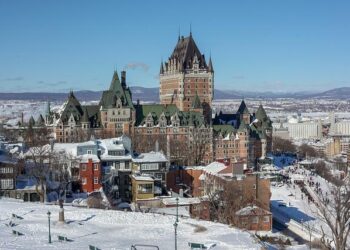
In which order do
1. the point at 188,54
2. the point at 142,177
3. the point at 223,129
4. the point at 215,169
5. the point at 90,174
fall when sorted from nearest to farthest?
1. the point at 90,174
2. the point at 142,177
3. the point at 215,169
4. the point at 223,129
5. the point at 188,54

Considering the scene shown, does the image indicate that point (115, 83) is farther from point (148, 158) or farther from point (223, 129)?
point (148, 158)

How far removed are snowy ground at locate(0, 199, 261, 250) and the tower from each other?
61.8 meters

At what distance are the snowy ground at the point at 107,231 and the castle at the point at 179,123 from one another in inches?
1699

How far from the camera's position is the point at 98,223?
99.3ft

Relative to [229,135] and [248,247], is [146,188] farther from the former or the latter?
[229,135]

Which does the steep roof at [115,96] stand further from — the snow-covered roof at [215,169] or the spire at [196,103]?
the snow-covered roof at [215,169]

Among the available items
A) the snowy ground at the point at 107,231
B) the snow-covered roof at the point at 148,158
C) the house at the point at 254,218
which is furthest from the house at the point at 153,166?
the snowy ground at the point at 107,231

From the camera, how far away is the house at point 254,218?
4131cm

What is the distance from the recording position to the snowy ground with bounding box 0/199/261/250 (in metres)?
26.0

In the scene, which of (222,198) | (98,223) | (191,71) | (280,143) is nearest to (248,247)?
(98,223)

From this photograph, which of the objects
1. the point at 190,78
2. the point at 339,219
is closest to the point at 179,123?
the point at 190,78

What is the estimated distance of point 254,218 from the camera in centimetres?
4250

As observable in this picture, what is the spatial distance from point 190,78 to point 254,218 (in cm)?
5408

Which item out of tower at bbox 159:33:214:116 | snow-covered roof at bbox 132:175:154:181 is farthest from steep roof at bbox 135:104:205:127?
snow-covered roof at bbox 132:175:154:181
